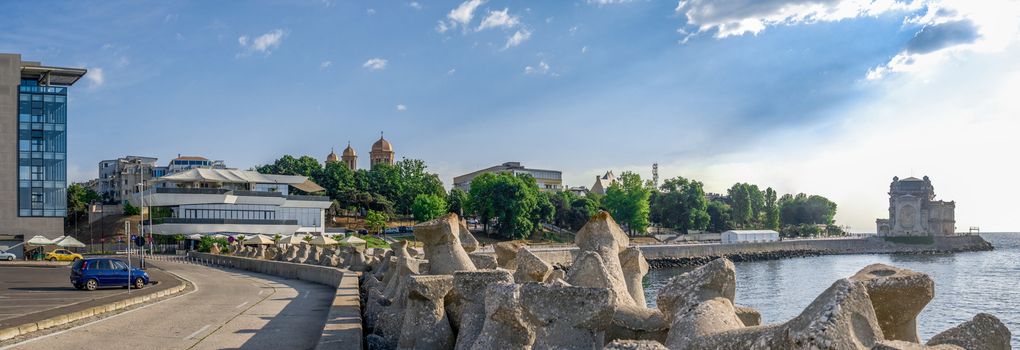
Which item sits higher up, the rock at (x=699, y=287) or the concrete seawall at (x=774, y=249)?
the rock at (x=699, y=287)

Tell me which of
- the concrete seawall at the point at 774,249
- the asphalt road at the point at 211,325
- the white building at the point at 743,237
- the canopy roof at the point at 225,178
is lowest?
the concrete seawall at the point at 774,249

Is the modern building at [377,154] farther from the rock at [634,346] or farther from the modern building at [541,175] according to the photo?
the rock at [634,346]

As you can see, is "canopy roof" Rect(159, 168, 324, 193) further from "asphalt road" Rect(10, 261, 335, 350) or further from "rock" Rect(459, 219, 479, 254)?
"rock" Rect(459, 219, 479, 254)

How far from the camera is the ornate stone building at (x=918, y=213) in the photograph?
13062 cm

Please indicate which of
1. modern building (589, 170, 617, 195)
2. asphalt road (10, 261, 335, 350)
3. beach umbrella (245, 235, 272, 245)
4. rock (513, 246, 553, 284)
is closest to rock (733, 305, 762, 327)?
rock (513, 246, 553, 284)

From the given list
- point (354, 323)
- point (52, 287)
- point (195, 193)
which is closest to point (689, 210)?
point (195, 193)

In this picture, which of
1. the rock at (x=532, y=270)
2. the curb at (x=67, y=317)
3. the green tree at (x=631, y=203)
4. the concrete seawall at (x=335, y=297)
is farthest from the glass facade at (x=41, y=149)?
the rock at (x=532, y=270)

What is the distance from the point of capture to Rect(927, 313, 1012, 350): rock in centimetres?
636

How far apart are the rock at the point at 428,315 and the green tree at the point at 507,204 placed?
87234 mm

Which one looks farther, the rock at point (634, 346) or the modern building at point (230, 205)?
the modern building at point (230, 205)

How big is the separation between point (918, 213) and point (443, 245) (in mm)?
135512

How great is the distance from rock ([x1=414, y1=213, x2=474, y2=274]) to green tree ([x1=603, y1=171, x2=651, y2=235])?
95930mm

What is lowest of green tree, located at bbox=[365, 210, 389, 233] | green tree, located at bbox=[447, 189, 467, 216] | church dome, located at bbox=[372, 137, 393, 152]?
green tree, located at bbox=[365, 210, 389, 233]

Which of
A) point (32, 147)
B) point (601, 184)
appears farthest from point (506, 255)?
point (601, 184)
